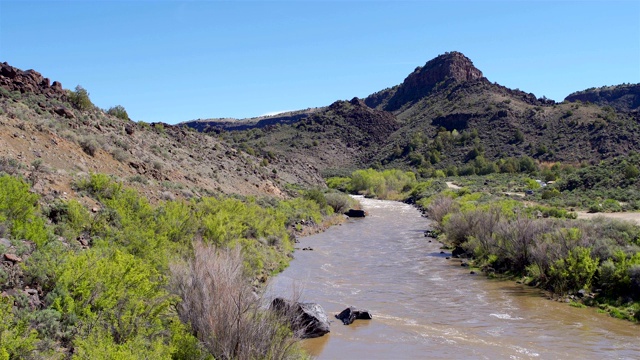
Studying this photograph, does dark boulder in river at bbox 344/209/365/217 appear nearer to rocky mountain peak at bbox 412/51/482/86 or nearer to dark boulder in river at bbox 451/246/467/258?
dark boulder in river at bbox 451/246/467/258

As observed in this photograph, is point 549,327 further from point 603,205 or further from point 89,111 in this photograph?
point 89,111

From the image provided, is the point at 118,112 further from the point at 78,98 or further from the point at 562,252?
the point at 562,252

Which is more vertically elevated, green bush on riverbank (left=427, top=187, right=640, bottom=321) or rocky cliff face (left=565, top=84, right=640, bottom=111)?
rocky cliff face (left=565, top=84, right=640, bottom=111)

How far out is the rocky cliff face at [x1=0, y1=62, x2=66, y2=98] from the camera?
3030 centimetres

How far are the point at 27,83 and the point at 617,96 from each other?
150m

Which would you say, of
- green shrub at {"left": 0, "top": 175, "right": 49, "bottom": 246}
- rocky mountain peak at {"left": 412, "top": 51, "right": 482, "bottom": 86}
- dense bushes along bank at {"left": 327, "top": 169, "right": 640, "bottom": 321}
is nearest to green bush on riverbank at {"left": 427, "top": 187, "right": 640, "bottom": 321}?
dense bushes along bank at {"left": 327, "top": 169, "right": 640, "bottom": 321}

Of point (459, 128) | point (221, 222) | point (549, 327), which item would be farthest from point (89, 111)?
point (459, 128)

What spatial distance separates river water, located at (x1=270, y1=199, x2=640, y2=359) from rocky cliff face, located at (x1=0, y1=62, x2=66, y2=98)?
62.2 feet

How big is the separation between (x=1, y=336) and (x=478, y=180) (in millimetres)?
70715

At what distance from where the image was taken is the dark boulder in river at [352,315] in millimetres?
14969

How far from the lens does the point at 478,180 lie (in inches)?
2857

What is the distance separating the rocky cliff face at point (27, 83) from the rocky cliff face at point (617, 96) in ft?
451

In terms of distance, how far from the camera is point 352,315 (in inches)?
592

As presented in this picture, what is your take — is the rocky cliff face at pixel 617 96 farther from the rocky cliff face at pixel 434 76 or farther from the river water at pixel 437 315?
the river water at pixel 437 315
